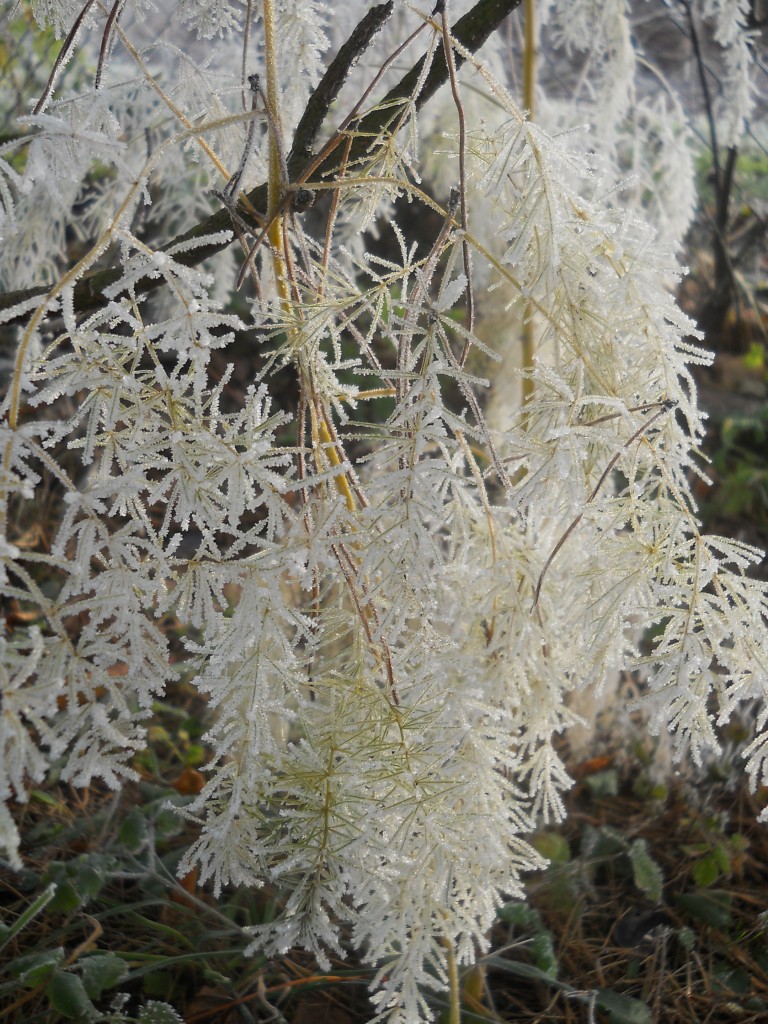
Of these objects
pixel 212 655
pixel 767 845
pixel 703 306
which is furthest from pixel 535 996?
pixel 703 306

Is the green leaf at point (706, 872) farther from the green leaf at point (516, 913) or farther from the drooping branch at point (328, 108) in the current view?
the drooping branch at point (328, 108)

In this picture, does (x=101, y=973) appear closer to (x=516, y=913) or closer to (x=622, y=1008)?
(x=516, y=913)

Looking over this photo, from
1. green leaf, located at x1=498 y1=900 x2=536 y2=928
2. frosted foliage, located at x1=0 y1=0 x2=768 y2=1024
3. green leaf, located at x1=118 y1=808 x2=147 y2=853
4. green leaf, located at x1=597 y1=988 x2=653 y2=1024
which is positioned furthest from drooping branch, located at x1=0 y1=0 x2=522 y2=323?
green leaf, located at x1=597 y1=988 x2=653 y2=1024

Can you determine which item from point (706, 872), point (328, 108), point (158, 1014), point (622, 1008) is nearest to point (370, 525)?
point (328, 108)

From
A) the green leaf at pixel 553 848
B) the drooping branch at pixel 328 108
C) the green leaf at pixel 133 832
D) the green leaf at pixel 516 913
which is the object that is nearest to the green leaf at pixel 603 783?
the green leaf at pixel 553 848

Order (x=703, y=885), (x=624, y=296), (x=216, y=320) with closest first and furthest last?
(x=216, y=320)
(x=624, y=296)
(x=703, y=885)

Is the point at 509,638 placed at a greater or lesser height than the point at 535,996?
greater

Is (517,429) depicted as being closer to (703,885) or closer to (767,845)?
(703,885)
